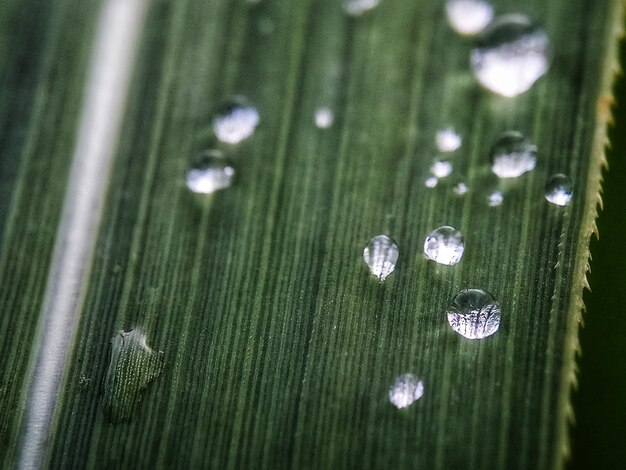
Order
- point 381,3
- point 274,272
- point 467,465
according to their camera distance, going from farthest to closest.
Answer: point 381,3
point 274,272
point 467,465

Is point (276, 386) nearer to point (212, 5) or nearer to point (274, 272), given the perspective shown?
point (274, 272)

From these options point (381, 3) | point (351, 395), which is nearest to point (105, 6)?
point (381, 3)

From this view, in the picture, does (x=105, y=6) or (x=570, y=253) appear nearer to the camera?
(x=570, y=253)

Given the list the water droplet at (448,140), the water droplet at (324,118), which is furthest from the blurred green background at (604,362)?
the water droplet at (324,118)

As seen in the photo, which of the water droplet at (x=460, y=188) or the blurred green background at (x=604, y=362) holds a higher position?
the water droplet at (x=460, y=188)

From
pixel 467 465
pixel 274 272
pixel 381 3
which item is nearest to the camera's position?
pixel 467 465

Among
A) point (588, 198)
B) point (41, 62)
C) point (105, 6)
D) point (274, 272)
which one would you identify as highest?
A: point (105, 6)

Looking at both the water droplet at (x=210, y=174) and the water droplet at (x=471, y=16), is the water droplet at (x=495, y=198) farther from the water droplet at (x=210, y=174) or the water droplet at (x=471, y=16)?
the water droplet at (x=210, y=174)
